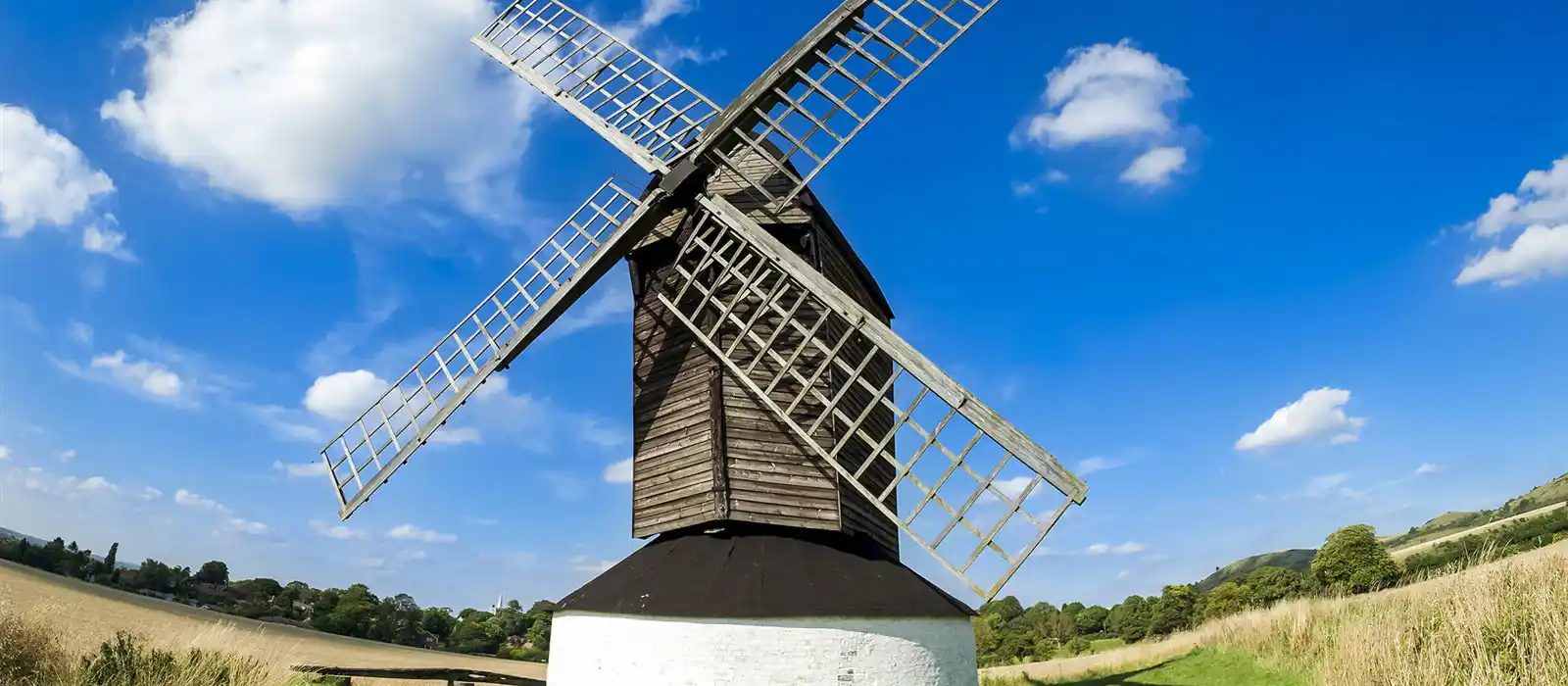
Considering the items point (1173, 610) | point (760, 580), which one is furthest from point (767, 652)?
point (1173, 610)

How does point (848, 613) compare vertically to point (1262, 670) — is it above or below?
above

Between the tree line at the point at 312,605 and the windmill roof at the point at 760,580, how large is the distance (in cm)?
2063

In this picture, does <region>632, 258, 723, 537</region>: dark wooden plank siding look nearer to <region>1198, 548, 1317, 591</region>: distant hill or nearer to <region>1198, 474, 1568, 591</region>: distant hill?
<region>1198, 474, 1568, 591</region>: distant hill

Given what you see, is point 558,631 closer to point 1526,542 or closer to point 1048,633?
point 1526,542

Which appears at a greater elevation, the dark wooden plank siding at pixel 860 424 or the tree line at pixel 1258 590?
the dark wooden plank siding at pixel 860 424

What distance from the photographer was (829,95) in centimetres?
1102

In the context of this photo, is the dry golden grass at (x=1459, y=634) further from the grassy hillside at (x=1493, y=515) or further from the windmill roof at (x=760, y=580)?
the grassy hillside at (x=1493, y=515)

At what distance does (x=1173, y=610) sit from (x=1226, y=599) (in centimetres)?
493

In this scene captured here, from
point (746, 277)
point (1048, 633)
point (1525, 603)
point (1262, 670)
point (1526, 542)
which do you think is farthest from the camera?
point (1048, 633)

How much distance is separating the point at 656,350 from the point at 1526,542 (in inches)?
1160

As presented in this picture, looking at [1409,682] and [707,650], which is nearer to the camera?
[707,650]

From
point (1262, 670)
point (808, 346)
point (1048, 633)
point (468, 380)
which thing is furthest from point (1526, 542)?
point (468, 380)

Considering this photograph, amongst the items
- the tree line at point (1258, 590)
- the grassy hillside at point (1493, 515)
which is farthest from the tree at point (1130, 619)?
the grassy hillside at point (1493, 515)

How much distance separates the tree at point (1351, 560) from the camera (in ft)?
92.1
